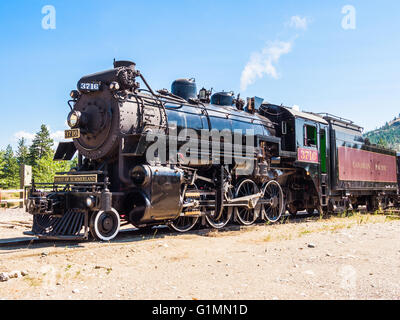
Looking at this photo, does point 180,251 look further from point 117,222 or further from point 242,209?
point 242,209

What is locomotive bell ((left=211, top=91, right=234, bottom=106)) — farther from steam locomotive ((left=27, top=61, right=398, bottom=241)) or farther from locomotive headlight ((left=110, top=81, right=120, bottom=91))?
locomotive headlight ((left=110, top=81, right=120, bottom=91))

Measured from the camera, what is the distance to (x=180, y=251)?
20.0 ft

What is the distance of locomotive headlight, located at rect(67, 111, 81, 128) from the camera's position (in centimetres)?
820

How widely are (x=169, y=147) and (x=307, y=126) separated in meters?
6.13

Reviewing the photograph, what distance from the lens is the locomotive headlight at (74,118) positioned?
8.20 meters

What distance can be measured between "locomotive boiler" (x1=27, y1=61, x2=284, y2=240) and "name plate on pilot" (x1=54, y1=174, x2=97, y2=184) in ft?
0.07

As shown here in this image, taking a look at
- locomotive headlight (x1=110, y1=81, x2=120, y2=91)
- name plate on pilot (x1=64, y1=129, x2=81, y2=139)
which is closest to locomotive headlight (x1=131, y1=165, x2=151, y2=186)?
name plate on pilot (x1=64, y1=129, x2=81, y2=139)

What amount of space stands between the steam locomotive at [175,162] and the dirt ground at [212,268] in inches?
30.8

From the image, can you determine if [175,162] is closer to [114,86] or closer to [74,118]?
[114,86]

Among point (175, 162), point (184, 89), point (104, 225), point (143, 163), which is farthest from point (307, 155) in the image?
point (104, 225)

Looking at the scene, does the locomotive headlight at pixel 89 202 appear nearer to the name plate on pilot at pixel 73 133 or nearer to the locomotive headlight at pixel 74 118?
the name plate on pilot at pixel 73 133
